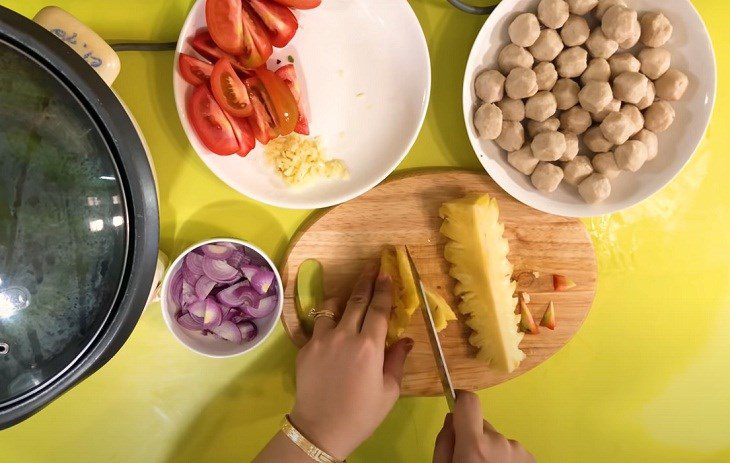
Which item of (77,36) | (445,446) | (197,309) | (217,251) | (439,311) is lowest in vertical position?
(445,446)

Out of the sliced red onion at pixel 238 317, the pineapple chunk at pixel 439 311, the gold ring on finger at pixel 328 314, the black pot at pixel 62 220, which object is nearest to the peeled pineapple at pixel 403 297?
the pineapple chunk at pixel 439 311

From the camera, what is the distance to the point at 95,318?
33.5 inches

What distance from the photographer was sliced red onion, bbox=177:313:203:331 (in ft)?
4.47

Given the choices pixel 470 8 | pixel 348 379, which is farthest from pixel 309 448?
pixel 470 8

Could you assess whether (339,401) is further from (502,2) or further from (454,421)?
(502,2)

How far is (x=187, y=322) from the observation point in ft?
4.48

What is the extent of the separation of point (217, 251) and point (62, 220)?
1.74 feet

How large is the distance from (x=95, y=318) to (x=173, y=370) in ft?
2.19

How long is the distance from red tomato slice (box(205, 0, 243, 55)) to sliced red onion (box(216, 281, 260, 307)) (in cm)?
55

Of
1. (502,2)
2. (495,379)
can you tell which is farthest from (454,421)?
(502,2)

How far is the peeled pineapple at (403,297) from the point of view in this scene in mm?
1405

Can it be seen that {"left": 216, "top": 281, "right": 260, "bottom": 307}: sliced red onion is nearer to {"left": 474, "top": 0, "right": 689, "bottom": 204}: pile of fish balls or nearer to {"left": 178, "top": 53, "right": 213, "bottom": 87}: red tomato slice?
{"left": 178, "top": 53, "right": 213, "bottom": 87}: red tomato slice

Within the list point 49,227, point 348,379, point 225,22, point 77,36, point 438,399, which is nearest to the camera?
point 49,227

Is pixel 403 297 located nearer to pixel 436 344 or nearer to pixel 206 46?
pixel 436 344
